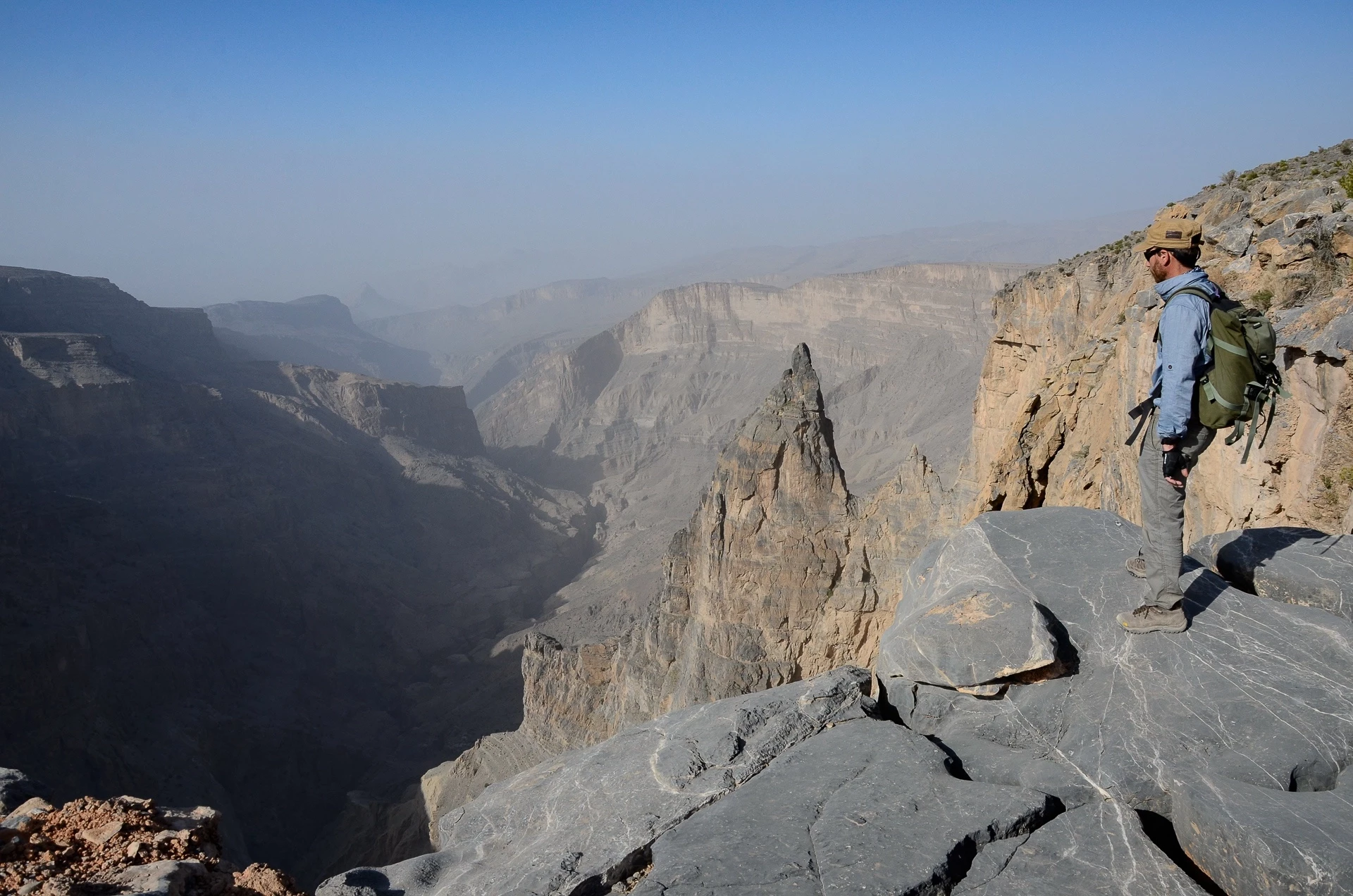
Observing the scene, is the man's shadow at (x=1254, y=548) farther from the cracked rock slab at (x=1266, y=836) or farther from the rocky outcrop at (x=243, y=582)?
the rocky outcrop at (x=243, y=582)

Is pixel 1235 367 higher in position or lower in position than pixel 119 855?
higher

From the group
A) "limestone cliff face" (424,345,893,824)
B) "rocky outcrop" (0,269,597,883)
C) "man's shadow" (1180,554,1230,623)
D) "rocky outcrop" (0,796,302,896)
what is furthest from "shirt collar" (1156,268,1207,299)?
"rocky outcrop" (0,269,597,883)

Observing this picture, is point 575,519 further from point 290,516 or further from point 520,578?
point 290,516

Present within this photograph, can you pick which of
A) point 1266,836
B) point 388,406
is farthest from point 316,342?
point 1266,836

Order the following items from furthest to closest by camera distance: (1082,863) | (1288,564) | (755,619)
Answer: (755,619) < (1288,564) < (1082,863)

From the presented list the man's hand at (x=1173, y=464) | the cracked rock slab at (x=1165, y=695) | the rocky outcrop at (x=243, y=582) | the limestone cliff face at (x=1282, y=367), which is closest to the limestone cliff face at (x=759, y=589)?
the limestone cliff face at (x=1282, y=367)

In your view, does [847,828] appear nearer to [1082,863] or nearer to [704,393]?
[1082,863]

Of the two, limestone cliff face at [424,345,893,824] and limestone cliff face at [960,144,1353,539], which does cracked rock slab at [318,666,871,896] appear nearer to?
limestone cliff face at [960,144,1353,539]
